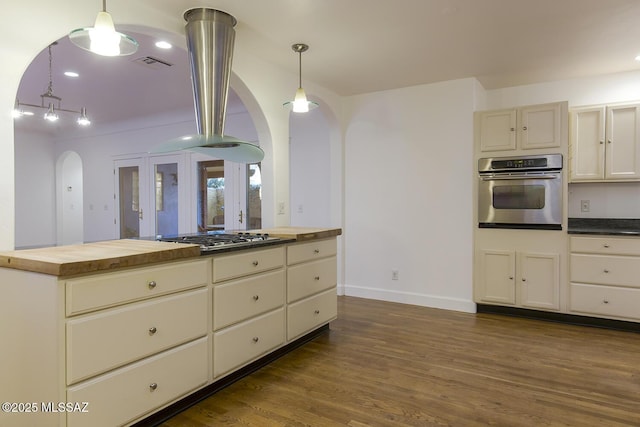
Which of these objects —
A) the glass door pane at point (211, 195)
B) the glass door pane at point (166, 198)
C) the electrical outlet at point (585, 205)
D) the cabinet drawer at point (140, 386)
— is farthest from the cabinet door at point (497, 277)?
the glass door pane at point (166, 198)

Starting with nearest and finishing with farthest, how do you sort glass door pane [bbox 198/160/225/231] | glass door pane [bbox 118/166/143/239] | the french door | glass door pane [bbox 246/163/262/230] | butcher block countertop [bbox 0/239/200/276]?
butcher block countertop [bbox 0/239/200/276]
glass door pane [bbox 246/163/262/230]
glass door pane [bbox 198/160/225/231]
the french door
glass door pane [bbox 118/166/143/239]

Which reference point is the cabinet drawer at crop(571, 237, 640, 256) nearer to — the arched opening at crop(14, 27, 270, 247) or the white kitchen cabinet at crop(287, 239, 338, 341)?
the white kitchen cabinet at crop(287, 239, 338, 341)

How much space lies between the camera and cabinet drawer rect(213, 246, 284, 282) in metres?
2.31

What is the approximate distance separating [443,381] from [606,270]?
213cm

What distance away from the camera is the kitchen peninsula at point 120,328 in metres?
1.58

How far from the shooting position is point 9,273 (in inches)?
68.3

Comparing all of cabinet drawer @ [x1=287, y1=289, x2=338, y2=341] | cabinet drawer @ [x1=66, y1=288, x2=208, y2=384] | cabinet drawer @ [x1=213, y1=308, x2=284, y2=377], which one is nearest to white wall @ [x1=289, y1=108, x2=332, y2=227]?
cabinet drawer @ [x1=287, y1=289, x2=338, y2=341]

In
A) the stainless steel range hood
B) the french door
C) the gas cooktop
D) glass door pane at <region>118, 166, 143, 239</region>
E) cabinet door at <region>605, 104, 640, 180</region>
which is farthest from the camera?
glass door pane at <region>118, 166, 143, 239</region>

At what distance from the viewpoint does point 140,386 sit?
1857 millimetres

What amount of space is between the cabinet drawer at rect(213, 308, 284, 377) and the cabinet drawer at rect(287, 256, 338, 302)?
0.21 m

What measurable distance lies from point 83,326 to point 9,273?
47 centimetres

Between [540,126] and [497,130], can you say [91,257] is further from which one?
[540,126]

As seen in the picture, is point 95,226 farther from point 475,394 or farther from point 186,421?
point 475,394

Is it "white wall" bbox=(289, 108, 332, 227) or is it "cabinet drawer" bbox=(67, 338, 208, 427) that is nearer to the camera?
"cabinet drawer" bbox=(67, 338, 208, 427)
